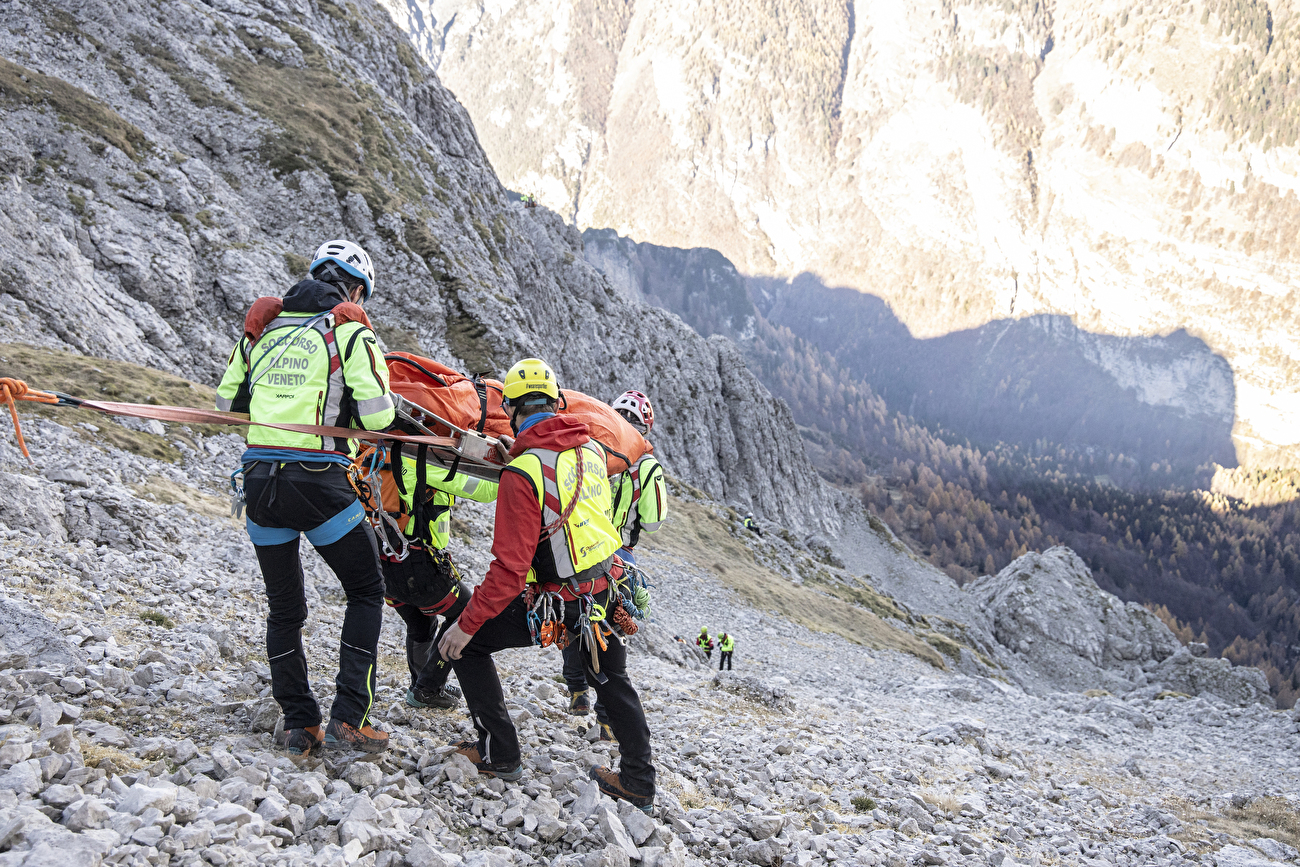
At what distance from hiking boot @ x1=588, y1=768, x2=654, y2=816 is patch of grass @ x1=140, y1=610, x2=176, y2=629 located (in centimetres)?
536

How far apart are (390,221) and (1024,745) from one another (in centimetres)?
4701

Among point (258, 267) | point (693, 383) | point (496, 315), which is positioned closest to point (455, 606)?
point (258, 267)

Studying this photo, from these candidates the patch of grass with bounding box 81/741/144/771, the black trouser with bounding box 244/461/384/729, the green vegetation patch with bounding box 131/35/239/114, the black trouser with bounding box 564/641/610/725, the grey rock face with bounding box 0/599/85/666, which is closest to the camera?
the patch of grass with bounding box 81/741/144/771

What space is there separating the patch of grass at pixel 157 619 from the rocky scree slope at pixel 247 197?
732 inches

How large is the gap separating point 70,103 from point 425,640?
39.1 meters

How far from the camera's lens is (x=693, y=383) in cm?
9719

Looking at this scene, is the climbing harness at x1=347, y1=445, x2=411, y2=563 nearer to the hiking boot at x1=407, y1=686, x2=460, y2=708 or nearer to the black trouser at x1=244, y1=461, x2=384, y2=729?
the black trouser at x1=244, y1=461, x2=384, y2=729

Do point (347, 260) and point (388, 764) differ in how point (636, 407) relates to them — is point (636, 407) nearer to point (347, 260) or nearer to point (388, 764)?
point (347, 260)

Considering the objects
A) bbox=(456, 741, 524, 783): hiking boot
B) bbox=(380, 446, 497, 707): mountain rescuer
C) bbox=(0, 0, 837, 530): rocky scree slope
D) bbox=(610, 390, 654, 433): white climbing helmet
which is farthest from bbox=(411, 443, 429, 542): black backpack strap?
bbox=(0, 0, 837, 530): rocky scree slope

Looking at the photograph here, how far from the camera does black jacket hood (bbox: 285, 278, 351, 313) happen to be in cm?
581

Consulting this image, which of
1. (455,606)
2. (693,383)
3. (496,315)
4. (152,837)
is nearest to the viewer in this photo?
Result: (152,837)

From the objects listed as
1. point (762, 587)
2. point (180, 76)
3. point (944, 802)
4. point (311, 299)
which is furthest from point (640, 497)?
point (180, 76)

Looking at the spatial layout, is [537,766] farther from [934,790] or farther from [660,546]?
[660,546]

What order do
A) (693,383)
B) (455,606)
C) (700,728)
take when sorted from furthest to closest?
(693,383)
(700,728)
(455,606)
